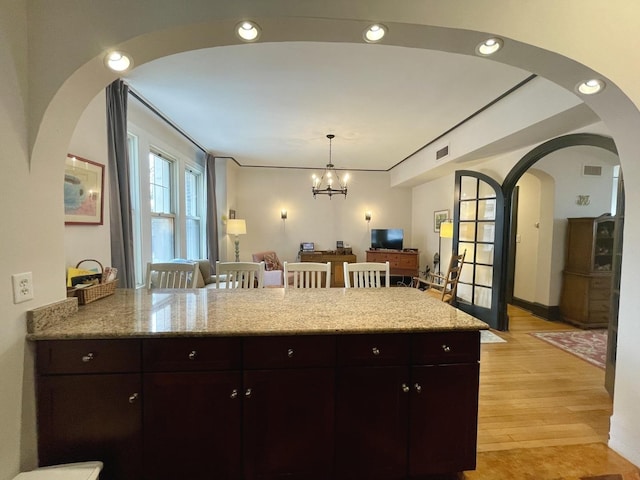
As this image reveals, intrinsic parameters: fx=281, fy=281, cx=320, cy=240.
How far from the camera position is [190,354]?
1.32m

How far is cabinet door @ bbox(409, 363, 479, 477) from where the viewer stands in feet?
4.65

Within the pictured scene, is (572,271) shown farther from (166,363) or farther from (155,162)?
(155,162)

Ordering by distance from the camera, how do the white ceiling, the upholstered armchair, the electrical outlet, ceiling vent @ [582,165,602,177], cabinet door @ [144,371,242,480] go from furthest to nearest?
the upholstered armchair, ceiling vent @ [582,165,602,177], the white ceiling, cabinet door @ [144,371,242,480], the electrical outlet

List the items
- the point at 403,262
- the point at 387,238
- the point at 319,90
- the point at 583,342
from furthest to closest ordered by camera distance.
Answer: the point at 387,238 < the point at 403,262 < the point at 583,342 < the point at 319,90

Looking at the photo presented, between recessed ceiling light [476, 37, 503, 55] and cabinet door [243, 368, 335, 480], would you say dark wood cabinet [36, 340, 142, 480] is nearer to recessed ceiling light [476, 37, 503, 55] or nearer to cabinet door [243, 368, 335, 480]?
cabinet door [243, 368, 335, 480]

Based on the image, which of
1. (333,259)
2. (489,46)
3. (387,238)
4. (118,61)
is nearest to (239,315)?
(118,61)

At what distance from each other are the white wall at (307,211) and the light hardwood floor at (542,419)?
4.28 meters

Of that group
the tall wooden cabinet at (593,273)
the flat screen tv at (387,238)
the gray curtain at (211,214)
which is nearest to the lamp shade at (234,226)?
the gray curtain at (211,214)

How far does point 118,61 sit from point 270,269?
487 cm

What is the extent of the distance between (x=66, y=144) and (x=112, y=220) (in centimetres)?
120

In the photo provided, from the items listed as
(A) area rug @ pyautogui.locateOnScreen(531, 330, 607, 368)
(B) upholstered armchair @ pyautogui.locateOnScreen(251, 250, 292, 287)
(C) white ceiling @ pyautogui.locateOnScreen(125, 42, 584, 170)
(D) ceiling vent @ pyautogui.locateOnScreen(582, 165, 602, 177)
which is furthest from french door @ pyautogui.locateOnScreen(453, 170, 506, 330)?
Result: (B) upholstered armchair @ pyautogui.locateOnScreen(251, 250, 292, 287)

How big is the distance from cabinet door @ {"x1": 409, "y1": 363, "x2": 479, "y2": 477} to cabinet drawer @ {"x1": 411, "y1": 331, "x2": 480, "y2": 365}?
0.13 ft

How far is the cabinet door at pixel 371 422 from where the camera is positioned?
1.40 meters

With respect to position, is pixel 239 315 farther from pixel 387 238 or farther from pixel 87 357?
pixel 387 238
